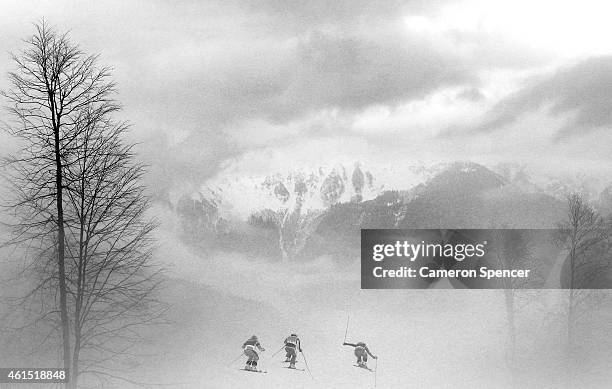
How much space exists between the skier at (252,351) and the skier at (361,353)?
6.95 feet

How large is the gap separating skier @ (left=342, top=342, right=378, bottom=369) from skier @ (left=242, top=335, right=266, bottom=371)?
2119 millimetres

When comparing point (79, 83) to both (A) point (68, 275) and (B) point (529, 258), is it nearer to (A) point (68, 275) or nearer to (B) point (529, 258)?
(A) point (68, 275)

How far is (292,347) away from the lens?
1942 centimetres

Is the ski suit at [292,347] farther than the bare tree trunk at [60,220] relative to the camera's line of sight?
Yes

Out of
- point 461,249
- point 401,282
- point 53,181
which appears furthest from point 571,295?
point 53,181

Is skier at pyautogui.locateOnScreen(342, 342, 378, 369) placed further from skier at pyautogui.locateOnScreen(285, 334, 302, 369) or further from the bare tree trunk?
the bare tree trunk

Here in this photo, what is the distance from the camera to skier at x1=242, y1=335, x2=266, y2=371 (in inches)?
758

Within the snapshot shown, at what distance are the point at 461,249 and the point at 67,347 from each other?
948 cm

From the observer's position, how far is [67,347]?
17812mm
